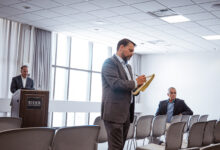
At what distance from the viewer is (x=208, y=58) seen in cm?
1224

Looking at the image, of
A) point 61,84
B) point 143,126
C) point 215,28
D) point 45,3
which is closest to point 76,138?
point 143,126

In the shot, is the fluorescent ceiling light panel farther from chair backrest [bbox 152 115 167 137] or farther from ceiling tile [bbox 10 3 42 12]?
ceiling tile [bbox 10 3 42 12]

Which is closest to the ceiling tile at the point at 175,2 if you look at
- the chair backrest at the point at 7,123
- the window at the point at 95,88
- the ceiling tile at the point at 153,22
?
the ceiling tile at the point at 153,22

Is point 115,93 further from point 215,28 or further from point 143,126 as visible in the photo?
point 215,28

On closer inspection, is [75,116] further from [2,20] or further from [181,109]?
[181,109]

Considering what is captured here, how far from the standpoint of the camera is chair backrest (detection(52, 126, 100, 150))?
252cm

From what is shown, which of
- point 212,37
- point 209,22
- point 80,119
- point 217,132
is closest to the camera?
point 217,132

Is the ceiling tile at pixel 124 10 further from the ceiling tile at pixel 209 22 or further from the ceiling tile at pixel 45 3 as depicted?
the ceiling tile at pixel 209 22

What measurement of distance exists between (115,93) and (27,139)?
97cm

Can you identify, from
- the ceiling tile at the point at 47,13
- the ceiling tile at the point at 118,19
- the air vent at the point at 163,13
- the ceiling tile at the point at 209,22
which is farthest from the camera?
the ceiling tile at the point at 118,19

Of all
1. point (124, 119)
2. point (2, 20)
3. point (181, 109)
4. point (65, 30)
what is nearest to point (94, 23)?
point (65, 30)

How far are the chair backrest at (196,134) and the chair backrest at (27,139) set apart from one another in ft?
8.46

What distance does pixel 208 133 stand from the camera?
4938 millimetres

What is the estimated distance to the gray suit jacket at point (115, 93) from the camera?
2.77 m
